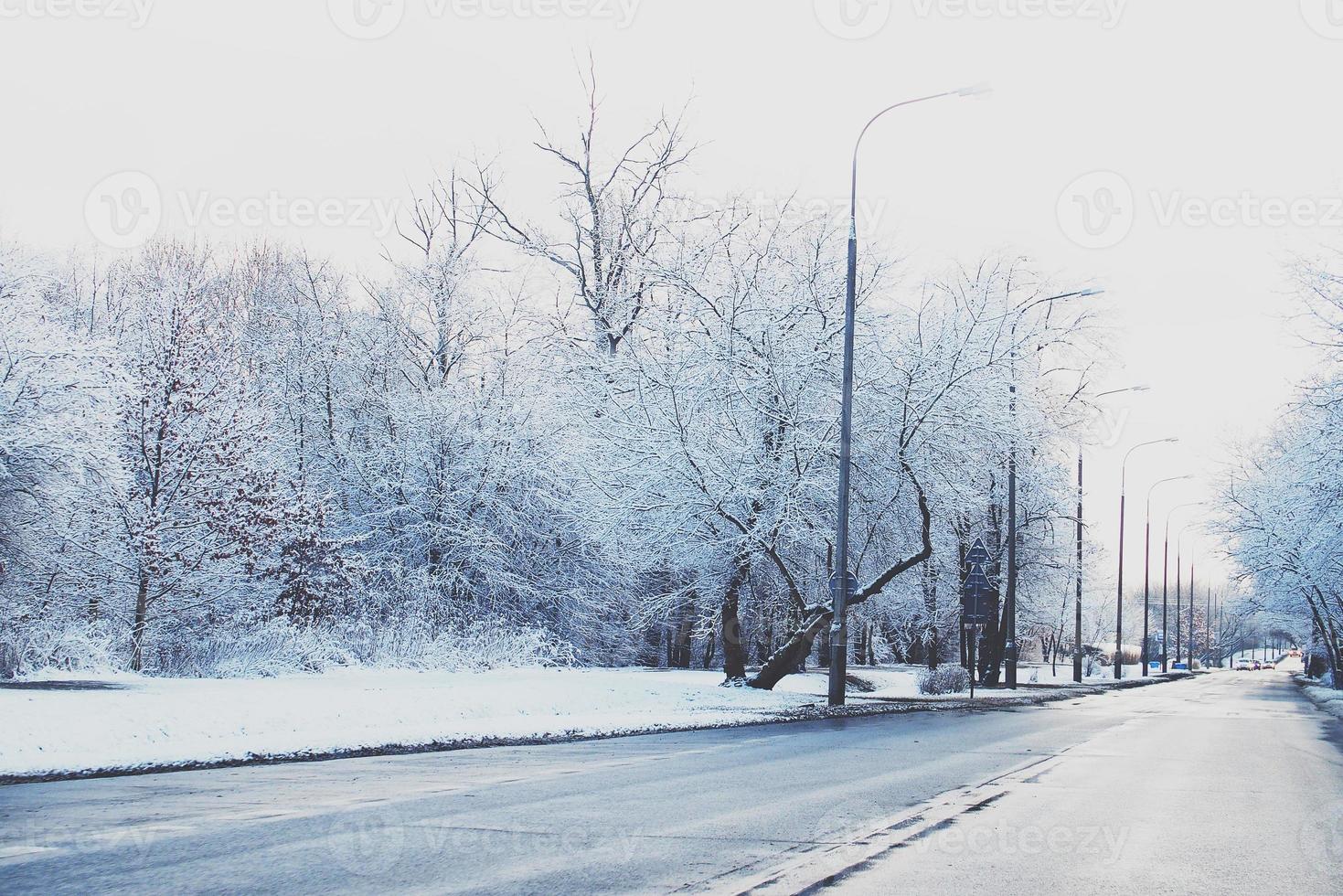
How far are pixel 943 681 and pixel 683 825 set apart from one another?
29.0 meters

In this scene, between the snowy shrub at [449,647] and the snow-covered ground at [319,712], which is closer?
the snow-covered ground at [319,712]

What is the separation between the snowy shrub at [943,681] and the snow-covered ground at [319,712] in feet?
33.5

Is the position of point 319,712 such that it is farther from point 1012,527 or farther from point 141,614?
point 1012,527

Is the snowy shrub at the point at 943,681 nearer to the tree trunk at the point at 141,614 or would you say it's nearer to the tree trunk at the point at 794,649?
the tree trunk at the point at 794,649

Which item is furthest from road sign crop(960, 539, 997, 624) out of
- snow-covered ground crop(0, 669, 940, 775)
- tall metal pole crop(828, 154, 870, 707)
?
tall metal pole crop(828, 154, 870, 707)

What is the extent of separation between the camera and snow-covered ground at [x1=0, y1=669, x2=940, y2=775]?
12828mm

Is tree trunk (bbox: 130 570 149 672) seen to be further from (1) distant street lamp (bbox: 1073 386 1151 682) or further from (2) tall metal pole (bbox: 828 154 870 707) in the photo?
(1) distant street lamp (bbox: 1073 386 1151 682)

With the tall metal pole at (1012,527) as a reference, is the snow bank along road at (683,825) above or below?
below


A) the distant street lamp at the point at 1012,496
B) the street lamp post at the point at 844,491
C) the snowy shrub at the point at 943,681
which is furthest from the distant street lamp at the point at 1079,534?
the street lamp post at the point at 844,491

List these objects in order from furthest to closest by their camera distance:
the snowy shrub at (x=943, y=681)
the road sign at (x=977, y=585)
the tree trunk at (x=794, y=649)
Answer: the snowy shrub at (x=943, y=681) → the road sign at (x=977, y=585) → the tree trunk at (x=794, y=649)

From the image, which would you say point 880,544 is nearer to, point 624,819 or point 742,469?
point 742,469

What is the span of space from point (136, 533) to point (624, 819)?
18209mm

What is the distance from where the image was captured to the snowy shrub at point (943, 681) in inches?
1421

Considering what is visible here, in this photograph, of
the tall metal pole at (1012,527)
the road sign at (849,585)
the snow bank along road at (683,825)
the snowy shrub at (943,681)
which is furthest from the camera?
the snowy shrub at (943,681)
